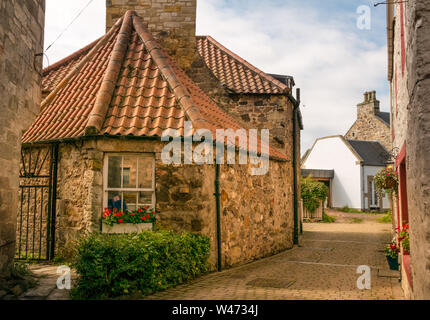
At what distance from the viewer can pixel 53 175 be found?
8.60 m

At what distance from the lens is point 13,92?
6688 millimetres

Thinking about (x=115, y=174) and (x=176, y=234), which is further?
(x=115, y=174)

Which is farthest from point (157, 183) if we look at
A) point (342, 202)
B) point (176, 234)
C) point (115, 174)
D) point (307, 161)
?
point (307, 161)

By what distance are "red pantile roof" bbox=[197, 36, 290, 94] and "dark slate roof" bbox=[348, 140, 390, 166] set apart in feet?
59.2

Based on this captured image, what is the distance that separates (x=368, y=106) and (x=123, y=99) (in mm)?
28828

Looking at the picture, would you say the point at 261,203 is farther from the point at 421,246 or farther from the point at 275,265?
the point at 421,246

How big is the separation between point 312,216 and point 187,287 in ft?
61.1

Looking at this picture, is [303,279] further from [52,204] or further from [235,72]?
[235,72]

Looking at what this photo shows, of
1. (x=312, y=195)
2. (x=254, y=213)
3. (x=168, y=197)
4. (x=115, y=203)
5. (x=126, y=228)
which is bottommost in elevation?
(x=126, y=228)

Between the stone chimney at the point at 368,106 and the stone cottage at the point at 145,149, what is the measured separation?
23.4 meters

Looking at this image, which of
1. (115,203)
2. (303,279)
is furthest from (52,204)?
(303,279)

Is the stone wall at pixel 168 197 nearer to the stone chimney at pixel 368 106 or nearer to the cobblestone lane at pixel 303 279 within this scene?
the cobblestone lane at pixel 303 279

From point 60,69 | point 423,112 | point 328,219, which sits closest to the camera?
point 423,112
